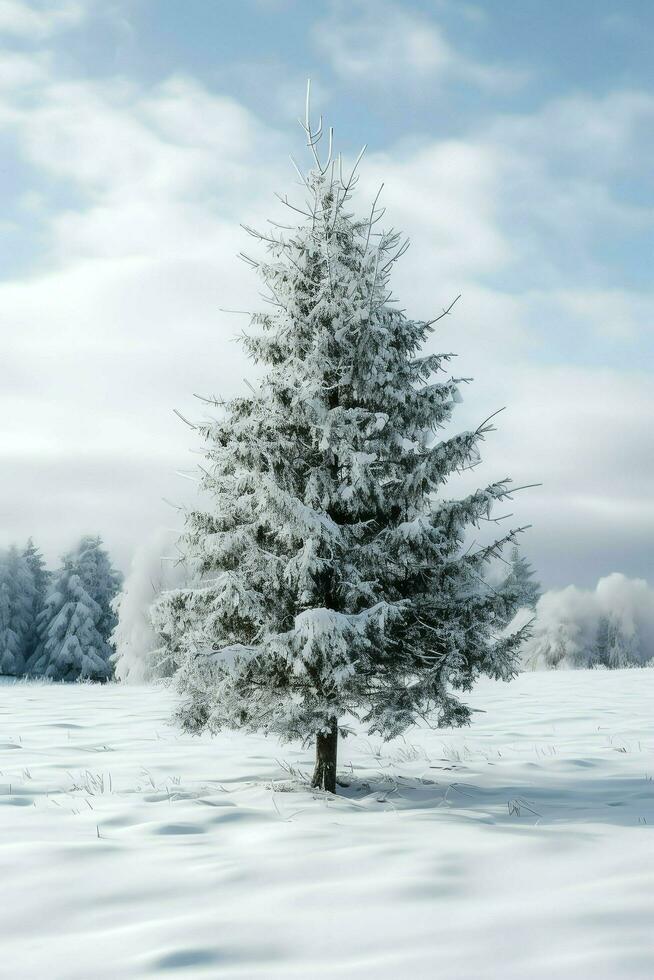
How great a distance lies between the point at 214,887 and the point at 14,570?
47.4 meters

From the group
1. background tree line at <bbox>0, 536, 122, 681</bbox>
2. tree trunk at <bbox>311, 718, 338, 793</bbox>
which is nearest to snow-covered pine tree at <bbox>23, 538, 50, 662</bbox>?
background tree line at <bbox>0, 536, 122, 681</bbox>

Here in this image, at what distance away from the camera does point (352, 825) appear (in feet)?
18.3

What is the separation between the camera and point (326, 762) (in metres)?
7.42

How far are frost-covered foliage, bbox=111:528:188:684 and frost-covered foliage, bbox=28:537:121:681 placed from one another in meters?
6.47

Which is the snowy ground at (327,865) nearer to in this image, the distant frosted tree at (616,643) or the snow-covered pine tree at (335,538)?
the snow-covered pine tree at (335,538)

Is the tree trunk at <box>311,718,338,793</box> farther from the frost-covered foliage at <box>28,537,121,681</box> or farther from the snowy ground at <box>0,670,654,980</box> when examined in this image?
the frost-covered foliage at <box>28,537,121,681</box>

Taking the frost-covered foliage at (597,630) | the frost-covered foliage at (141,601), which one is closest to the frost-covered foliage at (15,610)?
the frost-covered foliage at (141,601)

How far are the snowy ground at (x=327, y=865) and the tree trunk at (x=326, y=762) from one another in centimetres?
31

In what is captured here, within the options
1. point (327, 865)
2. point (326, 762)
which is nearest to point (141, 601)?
point (326, 762)

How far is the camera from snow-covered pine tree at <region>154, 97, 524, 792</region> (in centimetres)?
701

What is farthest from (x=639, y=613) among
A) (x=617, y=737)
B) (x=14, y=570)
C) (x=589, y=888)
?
(x=589, y=888)

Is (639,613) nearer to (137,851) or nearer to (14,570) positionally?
(14,570)

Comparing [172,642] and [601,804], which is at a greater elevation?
[172,642]

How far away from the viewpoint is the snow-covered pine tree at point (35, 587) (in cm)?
4656
